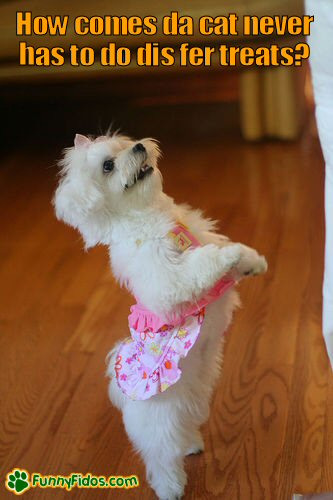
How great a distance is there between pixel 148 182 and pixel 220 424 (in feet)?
1.65

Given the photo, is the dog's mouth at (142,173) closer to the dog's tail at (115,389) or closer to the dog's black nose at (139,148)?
the dog's black nose at (139,148)

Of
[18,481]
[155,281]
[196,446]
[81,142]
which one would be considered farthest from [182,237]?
[18,481]

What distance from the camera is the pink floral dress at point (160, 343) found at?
109 cm

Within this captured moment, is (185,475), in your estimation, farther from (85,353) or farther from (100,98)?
(100,98)

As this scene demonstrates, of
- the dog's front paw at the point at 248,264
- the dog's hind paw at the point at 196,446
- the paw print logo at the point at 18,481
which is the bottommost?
the paw print logo at the point at 18,481

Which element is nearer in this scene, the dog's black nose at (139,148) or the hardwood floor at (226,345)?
the dog's black nose at (139,148)

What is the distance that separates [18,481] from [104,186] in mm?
567

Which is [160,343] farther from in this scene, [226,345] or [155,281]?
[226,345]

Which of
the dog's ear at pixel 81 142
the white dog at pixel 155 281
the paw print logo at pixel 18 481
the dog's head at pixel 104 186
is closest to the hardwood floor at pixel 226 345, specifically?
the paw print logo at pixel 18 481

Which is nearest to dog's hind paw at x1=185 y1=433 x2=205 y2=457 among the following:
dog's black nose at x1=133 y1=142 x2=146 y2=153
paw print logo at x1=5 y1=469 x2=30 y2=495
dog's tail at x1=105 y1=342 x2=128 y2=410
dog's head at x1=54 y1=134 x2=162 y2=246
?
dog's tail at x1=105 y1=342 x2=128 y2=410

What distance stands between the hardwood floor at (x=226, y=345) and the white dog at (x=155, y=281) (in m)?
0.14

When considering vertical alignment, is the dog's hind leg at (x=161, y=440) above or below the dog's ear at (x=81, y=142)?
below

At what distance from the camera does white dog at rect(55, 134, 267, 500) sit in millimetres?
1065

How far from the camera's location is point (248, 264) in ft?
3.65
